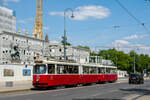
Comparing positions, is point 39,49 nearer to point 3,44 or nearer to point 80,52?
point 3,44

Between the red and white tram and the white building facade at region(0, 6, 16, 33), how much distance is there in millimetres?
101153

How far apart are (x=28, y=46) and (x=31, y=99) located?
5680 cm

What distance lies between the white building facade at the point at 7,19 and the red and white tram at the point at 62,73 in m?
101

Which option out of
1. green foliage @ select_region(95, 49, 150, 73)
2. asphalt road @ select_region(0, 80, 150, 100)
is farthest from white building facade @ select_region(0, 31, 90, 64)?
green foliage @ select_region(95, 49, 150, 73)

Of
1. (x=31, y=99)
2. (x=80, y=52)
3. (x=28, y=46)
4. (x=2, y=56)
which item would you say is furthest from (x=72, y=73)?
(x=80, y=52)

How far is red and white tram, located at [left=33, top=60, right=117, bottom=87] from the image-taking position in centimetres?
2495

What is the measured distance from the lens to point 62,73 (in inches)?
1063

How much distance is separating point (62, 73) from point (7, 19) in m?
114

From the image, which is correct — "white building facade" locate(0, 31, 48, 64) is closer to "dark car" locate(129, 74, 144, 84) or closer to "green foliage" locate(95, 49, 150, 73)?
"dark car" locate(129, 74, 144, 84)

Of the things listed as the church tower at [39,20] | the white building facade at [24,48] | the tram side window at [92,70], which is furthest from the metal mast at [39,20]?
the tram side window at [92,70]

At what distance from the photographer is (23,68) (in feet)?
136

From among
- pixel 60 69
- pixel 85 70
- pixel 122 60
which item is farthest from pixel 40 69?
pixel 122 60

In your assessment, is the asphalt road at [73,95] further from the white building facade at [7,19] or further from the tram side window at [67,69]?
the white building facade at [7,19]

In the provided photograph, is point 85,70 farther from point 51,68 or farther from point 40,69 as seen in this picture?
point 40,69
